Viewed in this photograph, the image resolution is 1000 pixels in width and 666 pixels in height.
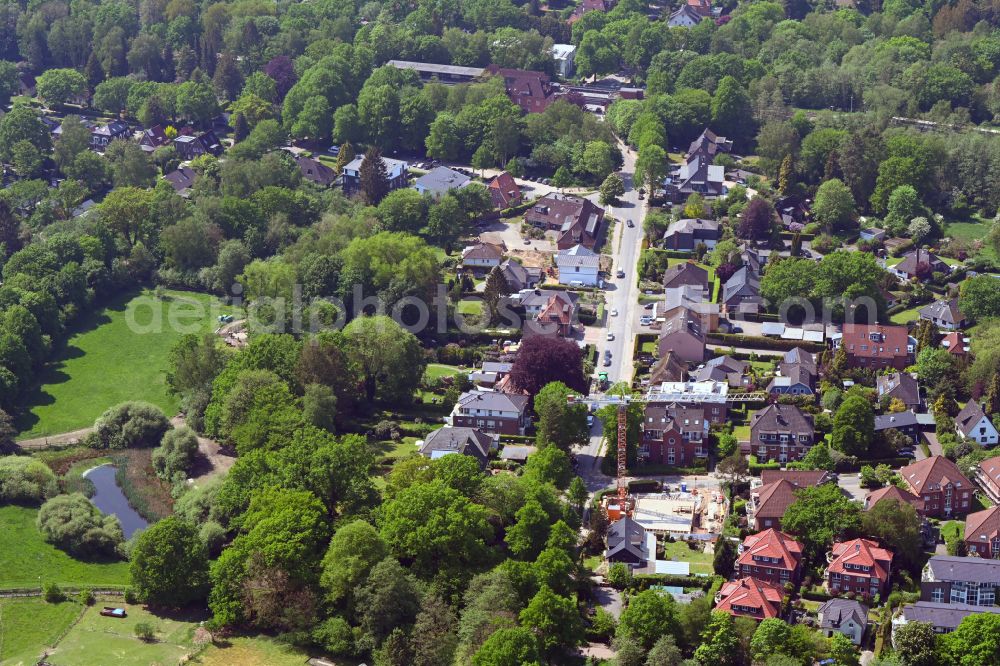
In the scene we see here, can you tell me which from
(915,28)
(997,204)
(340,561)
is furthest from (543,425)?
(915,28)

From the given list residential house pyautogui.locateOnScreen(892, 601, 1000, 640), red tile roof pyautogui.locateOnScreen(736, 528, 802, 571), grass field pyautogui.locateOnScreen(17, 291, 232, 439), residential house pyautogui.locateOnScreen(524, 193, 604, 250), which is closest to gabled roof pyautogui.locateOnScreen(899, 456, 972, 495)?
red tile roof pyautogui.locateOnScreen(736, 528, 802, 571)

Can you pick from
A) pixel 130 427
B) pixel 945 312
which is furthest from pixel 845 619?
pixel 130 427

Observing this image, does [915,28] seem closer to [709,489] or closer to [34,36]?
[709,489]

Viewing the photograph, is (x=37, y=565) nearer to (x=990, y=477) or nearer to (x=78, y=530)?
(x=78, y=530)

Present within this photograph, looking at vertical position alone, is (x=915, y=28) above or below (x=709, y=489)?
above

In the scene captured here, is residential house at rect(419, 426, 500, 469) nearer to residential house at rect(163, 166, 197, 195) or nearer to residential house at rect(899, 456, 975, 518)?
residential house at rect(899, 456, 975, 518)

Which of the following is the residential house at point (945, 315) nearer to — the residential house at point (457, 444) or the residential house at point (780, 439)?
the residential house at point (780, 439)
